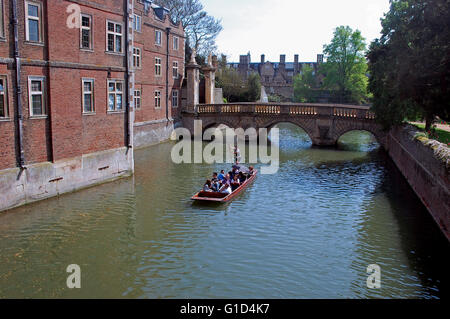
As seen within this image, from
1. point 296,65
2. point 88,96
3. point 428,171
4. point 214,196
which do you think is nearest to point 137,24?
point 88,96

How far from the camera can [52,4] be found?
16.7 m

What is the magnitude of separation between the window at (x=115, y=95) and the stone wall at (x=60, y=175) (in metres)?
1.99

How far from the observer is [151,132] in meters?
33.2

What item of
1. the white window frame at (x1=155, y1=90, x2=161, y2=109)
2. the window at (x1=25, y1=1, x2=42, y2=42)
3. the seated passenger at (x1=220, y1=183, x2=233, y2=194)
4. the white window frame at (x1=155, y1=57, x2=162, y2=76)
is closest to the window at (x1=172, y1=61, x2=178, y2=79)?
the white window frame at (x1=155, y1=57, x2=162, y2=76)

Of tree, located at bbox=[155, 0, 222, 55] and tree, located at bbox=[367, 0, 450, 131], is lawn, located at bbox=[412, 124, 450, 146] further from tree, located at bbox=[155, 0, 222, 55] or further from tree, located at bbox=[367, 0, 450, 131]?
tree, located at bbox=[155, 0, 222, 55]

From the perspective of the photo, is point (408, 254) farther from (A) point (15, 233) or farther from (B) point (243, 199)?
Result: (A) point (15, 233)

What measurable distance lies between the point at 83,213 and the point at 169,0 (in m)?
37.5

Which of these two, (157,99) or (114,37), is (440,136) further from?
(157,99)

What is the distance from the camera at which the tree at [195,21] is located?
160 ft

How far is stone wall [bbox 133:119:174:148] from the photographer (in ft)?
102

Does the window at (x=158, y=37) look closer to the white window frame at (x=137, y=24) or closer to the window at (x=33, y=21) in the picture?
the white window frame at (x=137, y=24)

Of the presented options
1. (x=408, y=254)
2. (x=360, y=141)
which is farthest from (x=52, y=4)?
(x=360, y=141)

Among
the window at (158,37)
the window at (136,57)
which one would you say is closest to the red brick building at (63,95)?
the window at (136,57)

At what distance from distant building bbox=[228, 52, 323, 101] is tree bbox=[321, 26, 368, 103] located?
74.3 ft
